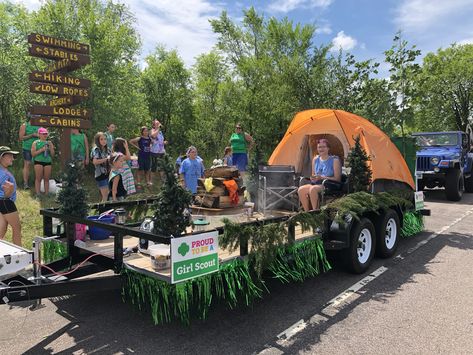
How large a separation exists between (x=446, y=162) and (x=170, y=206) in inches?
442

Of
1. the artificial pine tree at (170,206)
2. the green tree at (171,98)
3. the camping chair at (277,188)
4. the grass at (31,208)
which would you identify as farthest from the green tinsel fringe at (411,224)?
the green tree at (171,98)

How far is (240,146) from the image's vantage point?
11109mm

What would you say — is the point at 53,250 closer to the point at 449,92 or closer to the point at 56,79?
the point at 56,79

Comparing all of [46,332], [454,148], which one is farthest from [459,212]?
[46,332]

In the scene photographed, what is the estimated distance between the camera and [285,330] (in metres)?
3.52

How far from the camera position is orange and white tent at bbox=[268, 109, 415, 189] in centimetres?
680

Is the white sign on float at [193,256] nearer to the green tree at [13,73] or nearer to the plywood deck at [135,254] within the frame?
the plywood deck at [135,254]

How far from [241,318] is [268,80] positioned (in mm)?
17243

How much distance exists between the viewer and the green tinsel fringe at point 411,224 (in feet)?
21.5

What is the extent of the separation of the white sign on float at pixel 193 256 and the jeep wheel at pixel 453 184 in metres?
11.1

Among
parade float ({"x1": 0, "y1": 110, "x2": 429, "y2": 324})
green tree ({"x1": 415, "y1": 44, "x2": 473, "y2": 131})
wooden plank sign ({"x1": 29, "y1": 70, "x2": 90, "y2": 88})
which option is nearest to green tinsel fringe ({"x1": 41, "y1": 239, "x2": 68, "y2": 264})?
parade float ({"x1": 0, "y1": 110, "x2": 429, "y2": 324})

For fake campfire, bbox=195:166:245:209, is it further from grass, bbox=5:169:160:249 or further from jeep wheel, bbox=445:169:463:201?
jeep wheel, bbox=445:169:463:201

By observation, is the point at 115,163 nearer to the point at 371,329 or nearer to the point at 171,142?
the point at 371,329

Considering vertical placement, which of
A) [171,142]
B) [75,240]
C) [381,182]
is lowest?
[75,240]
